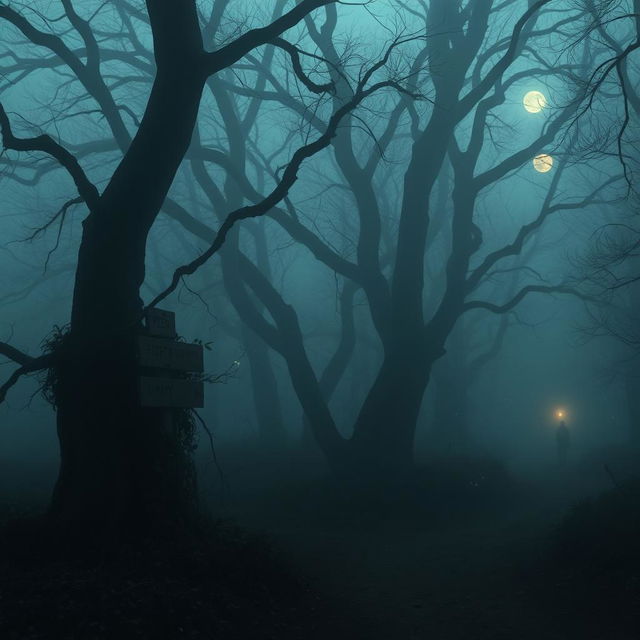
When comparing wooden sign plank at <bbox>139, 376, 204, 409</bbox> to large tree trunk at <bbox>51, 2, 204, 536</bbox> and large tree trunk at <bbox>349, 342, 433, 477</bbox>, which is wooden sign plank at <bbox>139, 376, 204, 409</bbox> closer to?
large tree trunk at <bbox>51, 2, 204, 536</bbox>

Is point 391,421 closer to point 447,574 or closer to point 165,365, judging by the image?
point 447,574

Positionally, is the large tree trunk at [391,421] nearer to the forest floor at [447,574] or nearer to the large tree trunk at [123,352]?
the forest floor at [447,574]

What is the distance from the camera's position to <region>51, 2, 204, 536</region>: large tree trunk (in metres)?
8.98

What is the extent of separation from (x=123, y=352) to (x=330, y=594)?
3649mm

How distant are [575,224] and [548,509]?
93.0 feet

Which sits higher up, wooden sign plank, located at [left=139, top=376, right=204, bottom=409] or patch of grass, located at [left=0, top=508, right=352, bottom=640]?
wooden sign plank, located at [left=139, top=376, right=204, bottom=409]

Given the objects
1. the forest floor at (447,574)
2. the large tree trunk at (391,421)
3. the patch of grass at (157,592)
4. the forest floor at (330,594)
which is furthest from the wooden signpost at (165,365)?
the large tree trunk at (391,421)

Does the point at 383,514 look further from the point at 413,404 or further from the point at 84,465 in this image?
the point at 84,465

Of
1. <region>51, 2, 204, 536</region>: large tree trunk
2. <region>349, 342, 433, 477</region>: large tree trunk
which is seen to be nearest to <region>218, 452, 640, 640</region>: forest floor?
<region>349, 342, 433, 477</region>: large tree trunk

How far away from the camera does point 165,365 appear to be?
31.3 feet

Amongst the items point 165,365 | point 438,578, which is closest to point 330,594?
point 438,578

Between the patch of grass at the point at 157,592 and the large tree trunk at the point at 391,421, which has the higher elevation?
the large tree trunk at the point at 391,421

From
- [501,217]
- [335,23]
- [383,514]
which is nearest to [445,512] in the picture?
[383,514]

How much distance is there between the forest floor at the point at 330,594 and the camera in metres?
6.86
